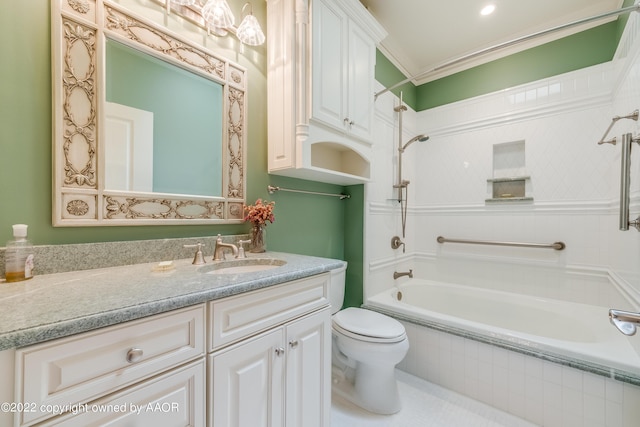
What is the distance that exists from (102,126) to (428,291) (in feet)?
8.92

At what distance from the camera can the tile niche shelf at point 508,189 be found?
88.8 inches

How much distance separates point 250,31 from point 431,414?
2.43 m

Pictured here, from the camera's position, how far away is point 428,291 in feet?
8.36

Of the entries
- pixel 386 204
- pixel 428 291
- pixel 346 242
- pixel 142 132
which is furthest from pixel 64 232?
pixel 428 291

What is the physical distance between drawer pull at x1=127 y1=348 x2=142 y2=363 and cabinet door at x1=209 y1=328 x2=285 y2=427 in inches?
8.0

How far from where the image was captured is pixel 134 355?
23.8 inches

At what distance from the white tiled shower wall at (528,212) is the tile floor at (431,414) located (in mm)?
73

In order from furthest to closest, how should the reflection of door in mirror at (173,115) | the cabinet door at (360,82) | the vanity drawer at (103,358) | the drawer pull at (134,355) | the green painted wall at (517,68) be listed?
the green painted wall at (517,68) → the cabinet door at (360,82) → the reflection of door in mirror at (173,115) → the drawer pull at (134,355) → the vanity drawer at (103,358)

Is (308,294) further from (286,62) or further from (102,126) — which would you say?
(286,62)

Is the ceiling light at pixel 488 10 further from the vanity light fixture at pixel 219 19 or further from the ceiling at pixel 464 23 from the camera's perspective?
the vanity light fixture at pixel 219 19

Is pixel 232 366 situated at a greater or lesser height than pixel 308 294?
lesser

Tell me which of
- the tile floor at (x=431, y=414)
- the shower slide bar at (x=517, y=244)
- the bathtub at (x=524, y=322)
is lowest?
the tile floor at (x=431, y=414)

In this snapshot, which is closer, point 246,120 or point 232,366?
point 232,366

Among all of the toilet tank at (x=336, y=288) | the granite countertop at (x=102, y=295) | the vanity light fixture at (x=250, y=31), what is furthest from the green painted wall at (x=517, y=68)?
the granite countertop at (x=102, y=295)
